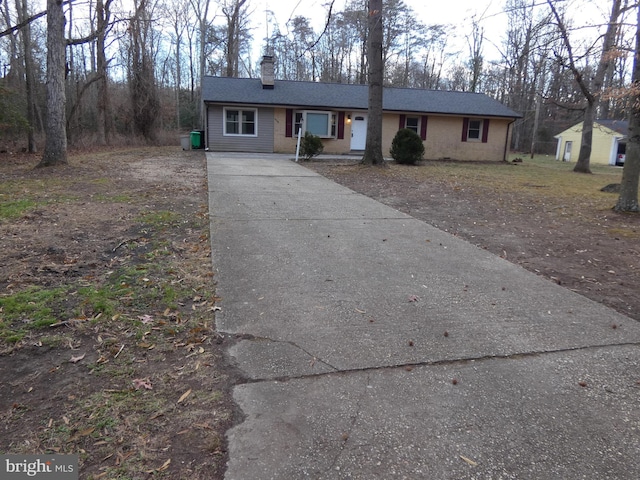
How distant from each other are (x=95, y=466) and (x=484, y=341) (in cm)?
250

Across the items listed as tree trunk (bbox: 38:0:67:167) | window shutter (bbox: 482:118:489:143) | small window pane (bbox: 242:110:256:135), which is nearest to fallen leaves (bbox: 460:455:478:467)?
tree trunk (bbox: 38:0:67:167)

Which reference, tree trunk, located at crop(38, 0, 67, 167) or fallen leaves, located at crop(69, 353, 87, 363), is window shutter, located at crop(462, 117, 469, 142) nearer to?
tree trunk, located at crop(38, 0, 67, 167)

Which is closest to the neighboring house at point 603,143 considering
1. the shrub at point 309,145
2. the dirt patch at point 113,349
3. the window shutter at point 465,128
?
the window shutter at point 465,128

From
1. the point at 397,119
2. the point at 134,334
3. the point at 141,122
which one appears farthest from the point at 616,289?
the point at 141,122

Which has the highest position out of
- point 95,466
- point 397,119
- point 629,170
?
point 397,119

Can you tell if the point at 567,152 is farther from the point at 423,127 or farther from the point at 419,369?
the point at 419,369

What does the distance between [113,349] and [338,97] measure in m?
22.1

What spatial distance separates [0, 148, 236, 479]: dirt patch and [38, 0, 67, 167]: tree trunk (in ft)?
26.1

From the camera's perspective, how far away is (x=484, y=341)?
3248 millimetres

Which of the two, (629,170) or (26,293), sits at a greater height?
(629,170)

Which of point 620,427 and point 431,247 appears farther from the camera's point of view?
point 431,247

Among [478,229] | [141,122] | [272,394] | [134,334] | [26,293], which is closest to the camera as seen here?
[272,394]

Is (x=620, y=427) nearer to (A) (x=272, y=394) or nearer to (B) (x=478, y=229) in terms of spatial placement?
(A) (x=272, y=394)

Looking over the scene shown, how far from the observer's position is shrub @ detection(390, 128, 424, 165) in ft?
60.5
